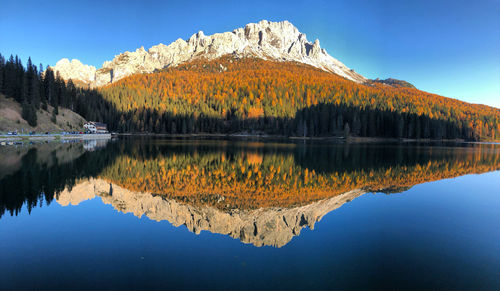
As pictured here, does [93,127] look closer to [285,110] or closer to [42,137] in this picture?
[42,137]

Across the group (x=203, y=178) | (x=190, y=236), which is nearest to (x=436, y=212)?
(x=190, y=236)

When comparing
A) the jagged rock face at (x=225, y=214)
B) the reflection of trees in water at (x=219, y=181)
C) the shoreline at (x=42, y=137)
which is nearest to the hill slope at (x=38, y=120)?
the shoreline at (x=42, y=137)

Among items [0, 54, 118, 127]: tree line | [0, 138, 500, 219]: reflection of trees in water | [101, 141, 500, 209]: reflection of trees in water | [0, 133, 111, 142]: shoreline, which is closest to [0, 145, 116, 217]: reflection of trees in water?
[0, 138, 500, 219]: reflection of trees in water

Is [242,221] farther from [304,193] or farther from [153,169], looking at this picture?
[153,169]

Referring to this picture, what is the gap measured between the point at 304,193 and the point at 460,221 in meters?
8.78

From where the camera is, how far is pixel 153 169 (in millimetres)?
28312

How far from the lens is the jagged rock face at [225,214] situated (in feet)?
42.1

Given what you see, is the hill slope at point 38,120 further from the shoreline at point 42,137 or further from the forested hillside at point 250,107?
the shoreline at point 42,137

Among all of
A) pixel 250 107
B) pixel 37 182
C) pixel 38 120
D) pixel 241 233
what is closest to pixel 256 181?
pixel 241 233

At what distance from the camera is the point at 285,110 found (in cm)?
16325

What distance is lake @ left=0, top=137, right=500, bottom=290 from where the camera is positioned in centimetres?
859

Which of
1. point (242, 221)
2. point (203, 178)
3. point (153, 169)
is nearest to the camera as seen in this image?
point (242, 221)

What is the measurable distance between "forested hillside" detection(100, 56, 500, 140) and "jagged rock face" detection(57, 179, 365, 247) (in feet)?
365

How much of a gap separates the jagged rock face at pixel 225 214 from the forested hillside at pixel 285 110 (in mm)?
111163
